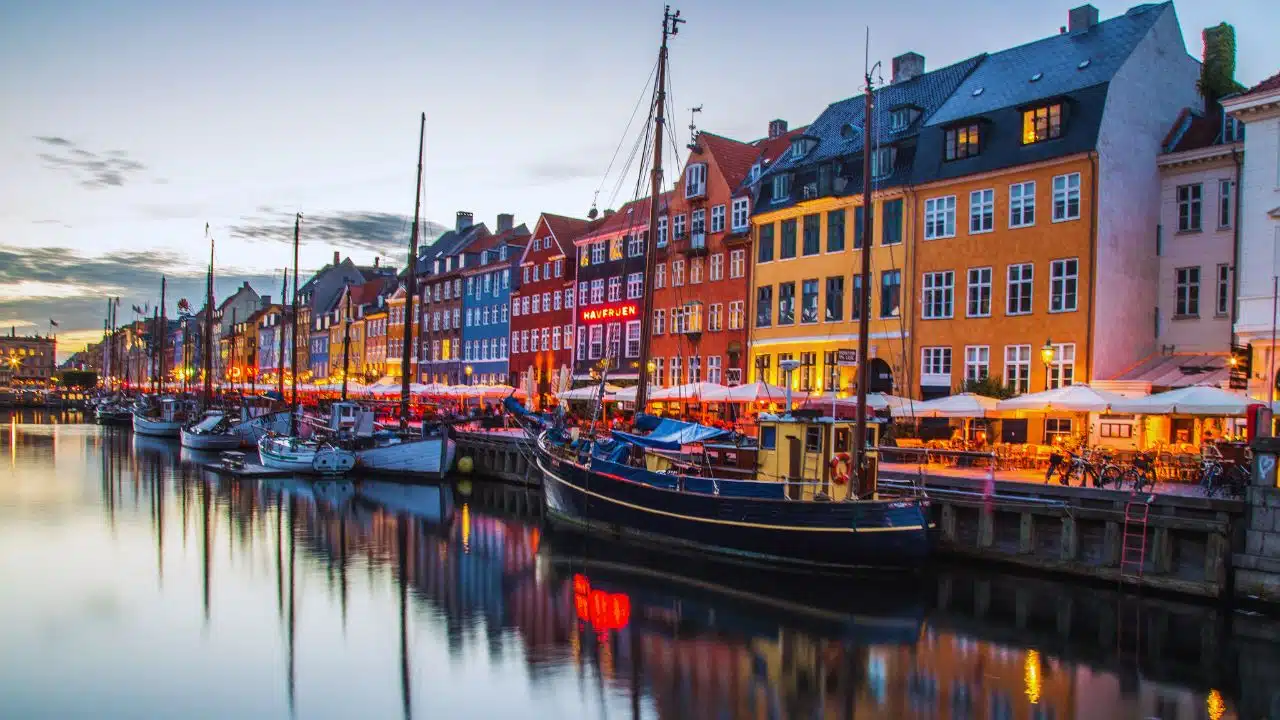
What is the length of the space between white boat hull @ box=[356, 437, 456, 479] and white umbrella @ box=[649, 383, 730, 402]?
11034 millimetres

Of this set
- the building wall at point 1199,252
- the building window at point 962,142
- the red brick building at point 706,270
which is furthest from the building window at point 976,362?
the red brick building at point 706,270

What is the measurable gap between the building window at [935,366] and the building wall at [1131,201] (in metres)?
5.72

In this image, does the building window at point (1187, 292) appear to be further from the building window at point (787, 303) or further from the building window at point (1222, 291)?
the building window at point (787, 303)

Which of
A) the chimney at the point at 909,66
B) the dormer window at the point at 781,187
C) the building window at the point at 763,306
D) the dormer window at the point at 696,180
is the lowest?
the building window at the point at 763,306

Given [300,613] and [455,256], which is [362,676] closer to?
[300,613]

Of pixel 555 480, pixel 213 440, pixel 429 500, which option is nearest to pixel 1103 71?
pixel 555 480

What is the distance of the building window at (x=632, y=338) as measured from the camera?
5741 centimetres

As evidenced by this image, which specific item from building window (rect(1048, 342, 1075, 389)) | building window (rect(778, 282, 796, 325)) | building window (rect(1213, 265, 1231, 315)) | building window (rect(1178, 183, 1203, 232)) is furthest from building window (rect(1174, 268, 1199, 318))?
building window (rect(778, 282, 796, 325))

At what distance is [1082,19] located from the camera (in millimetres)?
39031

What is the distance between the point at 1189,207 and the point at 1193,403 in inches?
513

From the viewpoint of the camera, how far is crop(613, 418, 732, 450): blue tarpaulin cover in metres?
27.4

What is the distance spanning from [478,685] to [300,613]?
270 inches

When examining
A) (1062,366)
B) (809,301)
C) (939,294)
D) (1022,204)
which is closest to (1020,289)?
(1022,204)

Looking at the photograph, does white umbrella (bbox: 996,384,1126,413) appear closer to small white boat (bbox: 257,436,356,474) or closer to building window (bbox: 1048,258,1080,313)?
building window (bbox: 1048,258,1080,313)
